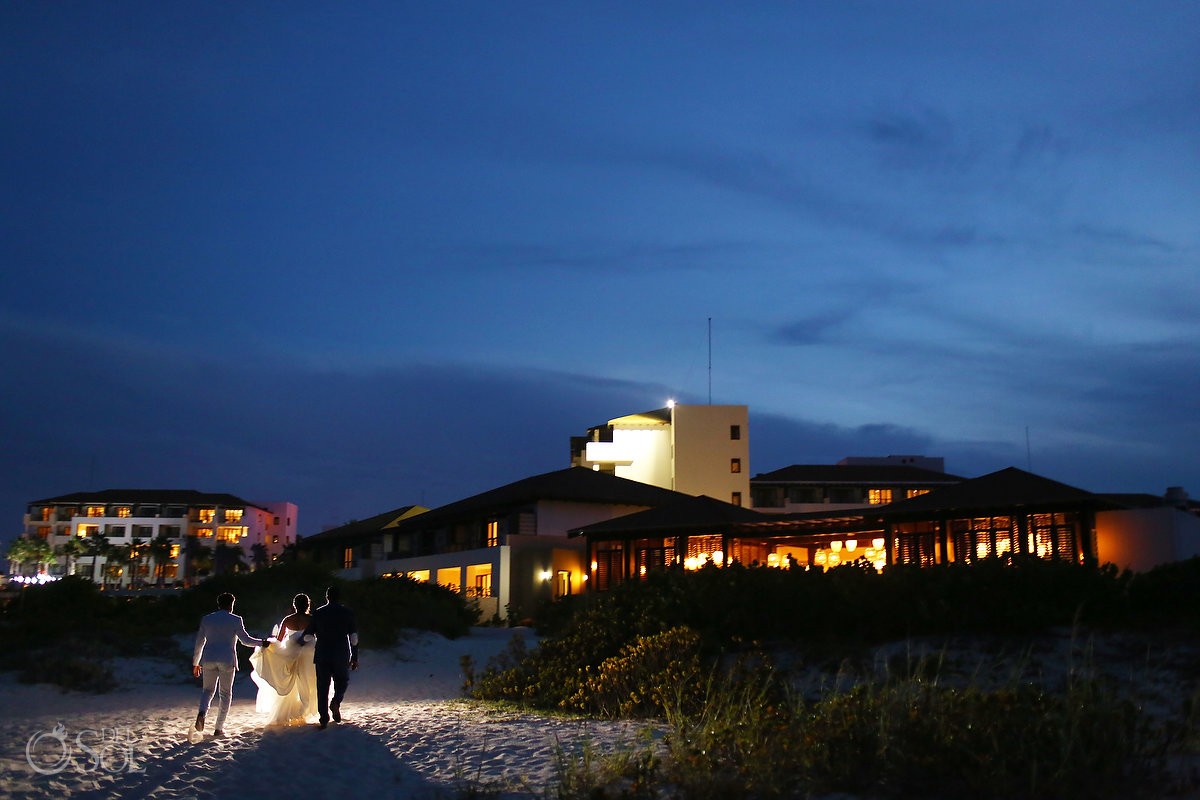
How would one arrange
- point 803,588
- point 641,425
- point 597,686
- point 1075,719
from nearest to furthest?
point 1075,719
point 597,686
point 803,588
point 641,425

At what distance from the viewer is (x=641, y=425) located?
185 feet

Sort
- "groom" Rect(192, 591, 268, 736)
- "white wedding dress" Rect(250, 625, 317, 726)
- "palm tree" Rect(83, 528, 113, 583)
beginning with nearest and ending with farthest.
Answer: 1. "groom" Rect(192, 591, 268, 736)
2. "white wedding dress" Rect(250, 625, 317, 726)
3. "palm tree" Rect(83, 528, 113, 583)

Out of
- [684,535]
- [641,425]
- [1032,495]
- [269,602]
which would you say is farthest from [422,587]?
[641,425]

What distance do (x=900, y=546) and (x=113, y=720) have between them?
64.4 feet

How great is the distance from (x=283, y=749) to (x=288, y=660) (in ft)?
5.82

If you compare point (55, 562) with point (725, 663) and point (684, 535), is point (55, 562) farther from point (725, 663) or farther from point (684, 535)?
point (725, 663)

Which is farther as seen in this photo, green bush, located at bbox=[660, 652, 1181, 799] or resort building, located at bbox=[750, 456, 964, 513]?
resort building, located at bbox=[750, 456, 964, 513]

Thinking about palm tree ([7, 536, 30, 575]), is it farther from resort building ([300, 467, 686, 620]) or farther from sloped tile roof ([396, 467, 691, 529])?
sloped tile roof ([396, 467, 691, 529])

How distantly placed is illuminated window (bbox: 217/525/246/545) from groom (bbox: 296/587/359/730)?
311 feet

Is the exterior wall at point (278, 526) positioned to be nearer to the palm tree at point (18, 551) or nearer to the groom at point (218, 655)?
the palm tree at point (18, 551)

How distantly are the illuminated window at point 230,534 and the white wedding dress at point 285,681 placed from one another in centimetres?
9442
